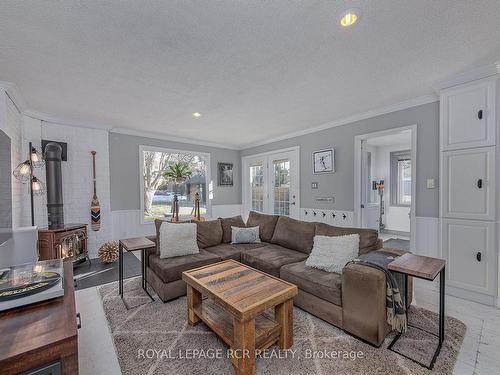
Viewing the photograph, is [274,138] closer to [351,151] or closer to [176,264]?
[351,151]

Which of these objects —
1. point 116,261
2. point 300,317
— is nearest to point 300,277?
point 300,317

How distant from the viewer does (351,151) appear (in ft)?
13.0

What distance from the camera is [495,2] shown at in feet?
4.91

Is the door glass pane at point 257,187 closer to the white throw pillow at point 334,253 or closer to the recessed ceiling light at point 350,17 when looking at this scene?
the white throw pillow at point 334,253

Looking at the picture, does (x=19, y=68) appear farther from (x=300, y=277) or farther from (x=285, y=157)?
(x=285, y=157)

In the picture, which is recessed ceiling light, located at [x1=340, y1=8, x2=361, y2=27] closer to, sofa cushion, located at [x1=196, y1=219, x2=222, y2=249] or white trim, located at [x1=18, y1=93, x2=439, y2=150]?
white trim, located at [x1=18, y1=93, x2=439, y2=150]

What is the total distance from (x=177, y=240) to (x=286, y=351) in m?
1.79

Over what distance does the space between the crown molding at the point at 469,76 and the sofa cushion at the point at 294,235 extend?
226cm

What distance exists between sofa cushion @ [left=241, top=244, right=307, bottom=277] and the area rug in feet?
1.79

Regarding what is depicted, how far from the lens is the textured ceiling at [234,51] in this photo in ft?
5.10

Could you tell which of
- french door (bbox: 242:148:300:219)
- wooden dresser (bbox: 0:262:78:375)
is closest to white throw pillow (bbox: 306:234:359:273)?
wooden dresser (bbox: 0:262:78:375)

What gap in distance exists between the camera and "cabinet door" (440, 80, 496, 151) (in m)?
2.45

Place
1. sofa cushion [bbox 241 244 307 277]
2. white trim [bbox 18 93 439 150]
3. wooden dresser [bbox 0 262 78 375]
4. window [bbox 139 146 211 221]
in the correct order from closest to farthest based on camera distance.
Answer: wooden dresser [bbox 0 262 78 375] → sofa cushion [bbox 241 244 307 277] → white trim [bbox 18 93 439 150] → window [bbox 139 146 211 221]

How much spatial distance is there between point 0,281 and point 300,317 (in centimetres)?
222
